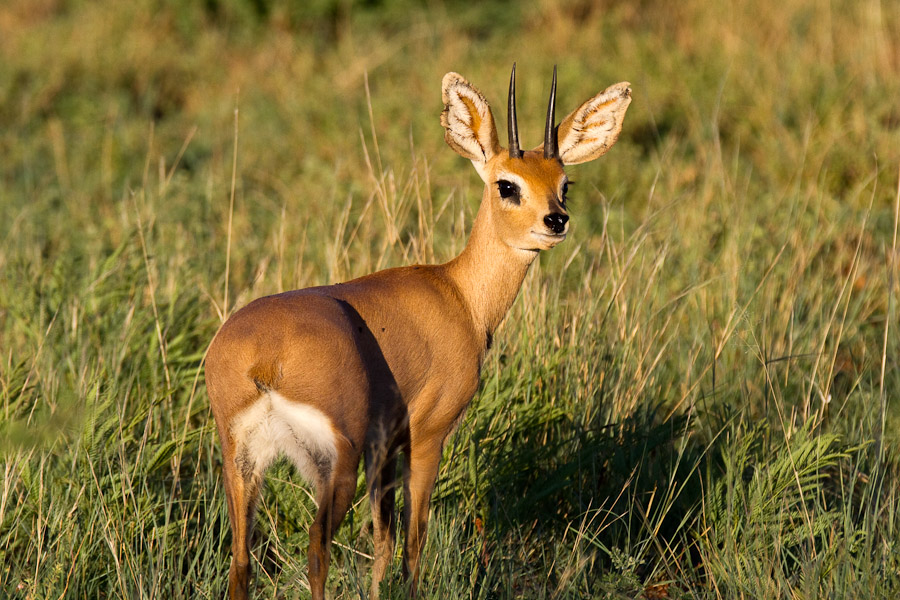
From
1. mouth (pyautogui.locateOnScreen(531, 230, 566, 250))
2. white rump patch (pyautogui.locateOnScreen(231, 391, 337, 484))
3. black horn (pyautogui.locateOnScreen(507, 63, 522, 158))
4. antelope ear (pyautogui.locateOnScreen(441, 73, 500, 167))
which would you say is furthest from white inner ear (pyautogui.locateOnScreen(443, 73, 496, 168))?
white rump patch (pyautogui.locateOnScreen(231, 391, 337, 484))

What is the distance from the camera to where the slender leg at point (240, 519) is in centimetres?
310

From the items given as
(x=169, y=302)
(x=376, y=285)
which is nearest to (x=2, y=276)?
(x=169, y=302)

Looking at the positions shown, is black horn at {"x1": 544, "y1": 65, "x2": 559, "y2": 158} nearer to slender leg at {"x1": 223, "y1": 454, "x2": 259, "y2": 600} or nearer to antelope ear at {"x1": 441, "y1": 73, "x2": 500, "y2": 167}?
antelope ear at {"x1": 441, "y1": 73, "x2": 500, "y2": 167}

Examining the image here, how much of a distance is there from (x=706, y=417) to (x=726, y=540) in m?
1.23

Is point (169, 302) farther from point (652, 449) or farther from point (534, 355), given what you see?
point (652, 449)

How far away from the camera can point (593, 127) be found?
4320 mm

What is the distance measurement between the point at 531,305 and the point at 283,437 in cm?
192

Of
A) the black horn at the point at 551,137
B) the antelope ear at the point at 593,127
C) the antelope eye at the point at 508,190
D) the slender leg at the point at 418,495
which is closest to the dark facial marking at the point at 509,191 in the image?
the antelope eye at the point at 508,190

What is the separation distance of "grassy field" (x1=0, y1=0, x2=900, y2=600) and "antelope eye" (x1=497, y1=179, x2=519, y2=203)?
0.86 m

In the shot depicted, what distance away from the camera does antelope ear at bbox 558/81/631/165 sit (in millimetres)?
4242

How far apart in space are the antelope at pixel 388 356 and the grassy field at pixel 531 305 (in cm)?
28

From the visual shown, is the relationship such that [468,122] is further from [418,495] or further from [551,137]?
[418,495]

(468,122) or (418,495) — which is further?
(468,122)

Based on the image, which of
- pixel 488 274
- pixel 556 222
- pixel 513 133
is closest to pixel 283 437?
pixel 488 274
